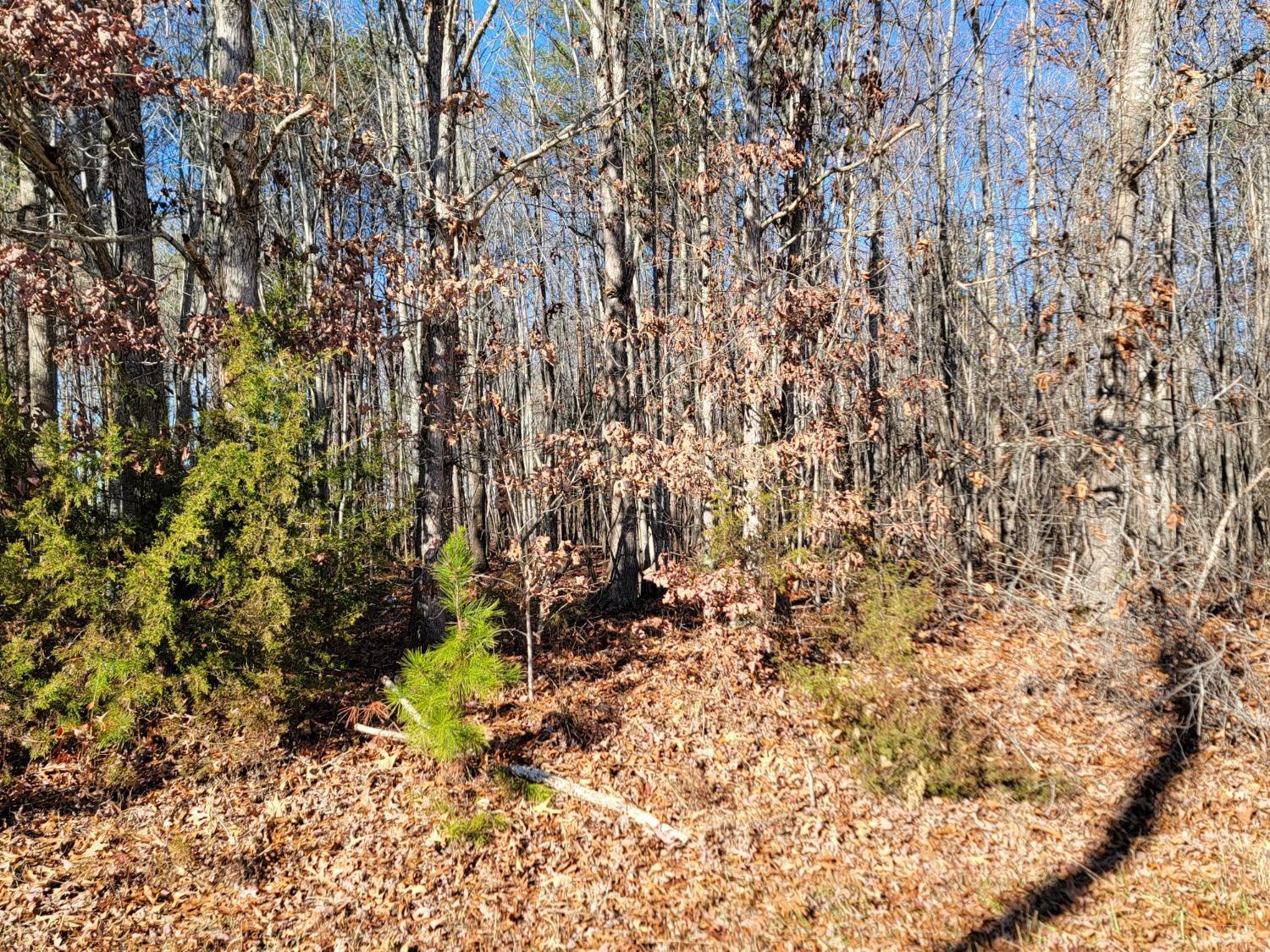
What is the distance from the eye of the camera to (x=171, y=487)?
16.8ft

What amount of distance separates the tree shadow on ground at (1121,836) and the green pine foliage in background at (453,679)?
2840 millimetres

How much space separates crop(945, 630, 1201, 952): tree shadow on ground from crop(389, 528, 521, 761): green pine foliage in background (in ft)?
9.32

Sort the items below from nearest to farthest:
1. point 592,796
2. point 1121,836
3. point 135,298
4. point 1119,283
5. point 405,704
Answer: point 1121,836 → point 405,704 → point 592,796 → point 135,298 → point 1119,283

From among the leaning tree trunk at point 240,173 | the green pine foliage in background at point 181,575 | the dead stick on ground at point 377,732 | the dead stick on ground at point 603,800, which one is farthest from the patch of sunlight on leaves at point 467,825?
the leaning tree trunk at point 240,173

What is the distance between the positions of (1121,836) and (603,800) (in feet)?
10.4

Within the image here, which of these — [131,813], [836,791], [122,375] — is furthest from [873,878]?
[122,375]

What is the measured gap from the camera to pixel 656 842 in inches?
179

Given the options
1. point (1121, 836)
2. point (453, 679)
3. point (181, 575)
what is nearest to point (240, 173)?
point (181, 575)

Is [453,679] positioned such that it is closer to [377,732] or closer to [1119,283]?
[377,732]

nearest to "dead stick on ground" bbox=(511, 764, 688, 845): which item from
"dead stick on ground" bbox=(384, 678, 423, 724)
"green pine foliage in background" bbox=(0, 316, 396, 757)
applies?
A: "dead stick on ground" bbox=(384, 678, 423, 724)

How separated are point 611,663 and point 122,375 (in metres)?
4.49

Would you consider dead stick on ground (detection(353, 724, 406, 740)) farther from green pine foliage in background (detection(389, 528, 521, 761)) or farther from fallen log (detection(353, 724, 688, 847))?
green pine foliage in background (detection(389, 528, 521, 761))

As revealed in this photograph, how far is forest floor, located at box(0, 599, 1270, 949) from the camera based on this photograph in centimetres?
381

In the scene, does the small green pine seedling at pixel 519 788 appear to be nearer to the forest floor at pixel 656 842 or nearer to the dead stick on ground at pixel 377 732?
the forest floor at pixel 656 842
